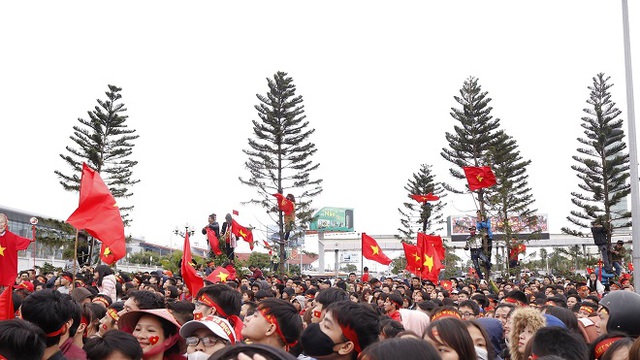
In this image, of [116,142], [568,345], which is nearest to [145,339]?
[568,345]

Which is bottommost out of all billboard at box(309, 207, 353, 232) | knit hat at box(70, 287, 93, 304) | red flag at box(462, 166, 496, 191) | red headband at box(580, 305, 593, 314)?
red headband at box(580, 305, 593, 314)

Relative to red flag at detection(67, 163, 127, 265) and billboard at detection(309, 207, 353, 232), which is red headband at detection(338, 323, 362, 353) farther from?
billboard at detection(309, 207, 353, 232)

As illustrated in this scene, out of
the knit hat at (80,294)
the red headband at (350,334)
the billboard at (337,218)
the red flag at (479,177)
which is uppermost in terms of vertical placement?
the billboard at (337,218)

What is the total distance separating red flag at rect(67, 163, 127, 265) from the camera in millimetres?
6809

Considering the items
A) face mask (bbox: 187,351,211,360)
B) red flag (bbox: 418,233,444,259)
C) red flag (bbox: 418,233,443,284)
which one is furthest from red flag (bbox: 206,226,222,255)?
face mask (bbox: 187,351,211,360)

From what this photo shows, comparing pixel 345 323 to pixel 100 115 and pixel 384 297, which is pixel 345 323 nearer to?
pixel 384 297

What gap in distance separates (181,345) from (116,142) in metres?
22.2

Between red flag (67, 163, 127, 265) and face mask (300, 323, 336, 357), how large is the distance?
414 cm

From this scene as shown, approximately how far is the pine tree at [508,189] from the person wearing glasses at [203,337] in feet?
67.9

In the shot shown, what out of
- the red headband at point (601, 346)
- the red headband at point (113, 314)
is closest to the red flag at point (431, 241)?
the red headband at point (113, 314)

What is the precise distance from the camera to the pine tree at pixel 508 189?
23.9 m

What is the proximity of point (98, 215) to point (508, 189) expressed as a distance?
2043 centimetres

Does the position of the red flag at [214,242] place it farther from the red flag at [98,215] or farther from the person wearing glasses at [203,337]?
the person wearing glasses at [203,337]

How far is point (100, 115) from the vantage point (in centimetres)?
2409
